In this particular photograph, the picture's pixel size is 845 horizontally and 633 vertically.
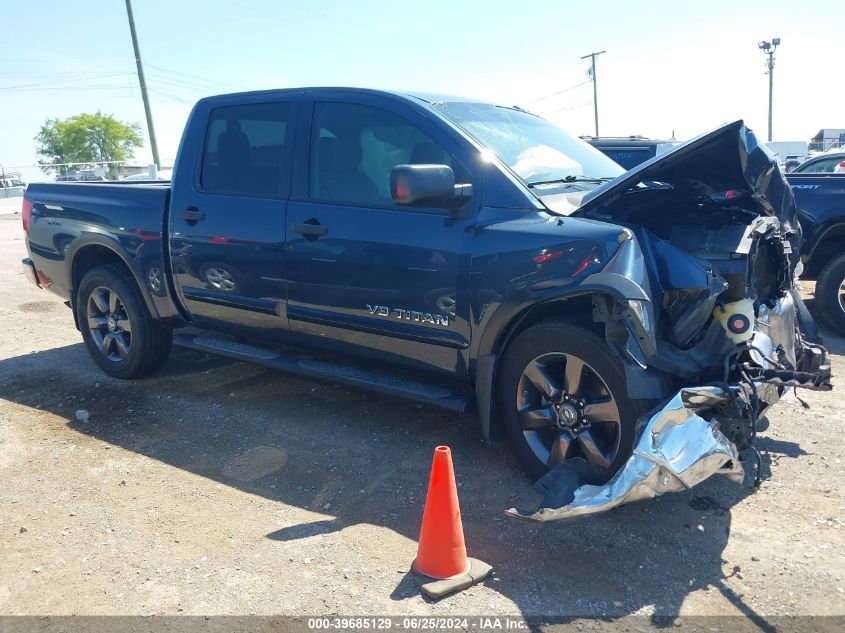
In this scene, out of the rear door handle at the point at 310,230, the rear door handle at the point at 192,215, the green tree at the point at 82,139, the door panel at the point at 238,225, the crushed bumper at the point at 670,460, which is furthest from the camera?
the green tree at the point at 82,139

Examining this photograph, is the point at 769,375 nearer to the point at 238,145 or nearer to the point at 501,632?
the point at 501,632

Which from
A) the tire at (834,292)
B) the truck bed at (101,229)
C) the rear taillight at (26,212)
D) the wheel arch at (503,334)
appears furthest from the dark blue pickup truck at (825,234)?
the rear taillight at (26,212)

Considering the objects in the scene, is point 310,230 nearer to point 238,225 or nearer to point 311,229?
point 311,229

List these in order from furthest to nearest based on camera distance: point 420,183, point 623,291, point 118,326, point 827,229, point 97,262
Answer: point 827,229, point 97,262, point 118,326, point 420,183, point 623,291

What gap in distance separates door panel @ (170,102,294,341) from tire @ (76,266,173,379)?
1.97 ft

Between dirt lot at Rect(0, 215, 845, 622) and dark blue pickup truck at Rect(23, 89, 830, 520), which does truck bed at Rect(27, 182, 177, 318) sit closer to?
dark blue pickup truck at Rect(23, 89, 830, 520)

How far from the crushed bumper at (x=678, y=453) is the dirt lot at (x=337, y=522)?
231mm

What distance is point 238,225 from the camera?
4477 millimetres

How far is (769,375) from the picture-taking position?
3.30m

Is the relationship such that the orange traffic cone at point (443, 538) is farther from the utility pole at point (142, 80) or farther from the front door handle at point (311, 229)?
the utility pole at point (142, 80)

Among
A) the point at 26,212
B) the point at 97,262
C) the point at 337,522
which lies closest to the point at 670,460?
the point at 337,522

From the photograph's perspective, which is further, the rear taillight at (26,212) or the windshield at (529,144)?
the rear taillight at (26,212)

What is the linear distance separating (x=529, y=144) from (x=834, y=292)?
394cm

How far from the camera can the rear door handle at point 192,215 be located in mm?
4680
